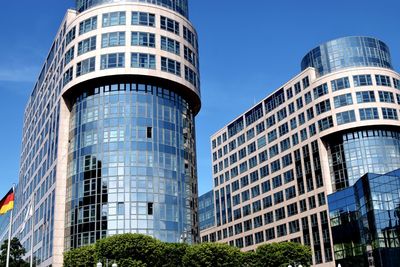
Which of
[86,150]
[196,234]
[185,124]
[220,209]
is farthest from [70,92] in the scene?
[220,209]

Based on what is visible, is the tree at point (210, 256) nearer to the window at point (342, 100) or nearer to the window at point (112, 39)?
the window at point (112, 39)

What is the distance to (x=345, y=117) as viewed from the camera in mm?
101625

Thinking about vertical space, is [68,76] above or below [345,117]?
above

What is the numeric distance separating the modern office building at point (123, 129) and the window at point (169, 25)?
0.53 ft

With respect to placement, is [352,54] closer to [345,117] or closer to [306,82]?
[306,82]

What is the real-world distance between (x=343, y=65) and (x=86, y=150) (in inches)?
2254

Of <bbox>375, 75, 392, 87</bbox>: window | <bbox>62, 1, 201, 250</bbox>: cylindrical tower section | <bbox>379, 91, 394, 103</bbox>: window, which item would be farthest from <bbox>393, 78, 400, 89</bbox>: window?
<bbox>62, 1, 201, 250</bbox>: cylindrical tower section

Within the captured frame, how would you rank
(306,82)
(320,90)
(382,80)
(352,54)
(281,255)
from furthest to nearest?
(306,82) → (320,90) → (352,54) → (382,80) → (281,255)

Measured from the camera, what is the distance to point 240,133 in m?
138

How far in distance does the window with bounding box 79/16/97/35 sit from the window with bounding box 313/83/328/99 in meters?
49.3

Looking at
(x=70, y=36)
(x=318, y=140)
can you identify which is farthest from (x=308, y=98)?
(x=70, y=36)

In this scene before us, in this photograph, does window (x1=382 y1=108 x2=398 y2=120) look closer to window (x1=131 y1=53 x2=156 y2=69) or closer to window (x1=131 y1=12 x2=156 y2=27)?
window (x1=131 y1=53 x2=156 y2=69)

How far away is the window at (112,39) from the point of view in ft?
261

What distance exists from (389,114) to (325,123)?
12.3 meters
